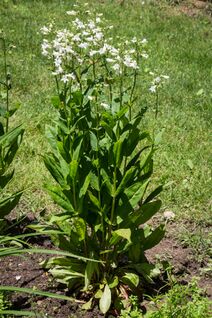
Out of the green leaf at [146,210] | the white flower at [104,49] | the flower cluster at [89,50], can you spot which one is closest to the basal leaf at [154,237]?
the green leaf at [146,210]

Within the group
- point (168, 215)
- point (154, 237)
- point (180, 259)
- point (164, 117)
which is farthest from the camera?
point (164, 117)

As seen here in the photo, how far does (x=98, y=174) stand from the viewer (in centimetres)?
311

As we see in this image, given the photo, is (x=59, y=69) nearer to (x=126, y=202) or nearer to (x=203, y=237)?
(x=126, y=202)

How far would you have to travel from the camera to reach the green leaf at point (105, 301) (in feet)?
10.2

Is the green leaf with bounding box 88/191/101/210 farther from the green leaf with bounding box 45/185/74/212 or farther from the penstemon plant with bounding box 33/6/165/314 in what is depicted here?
the green leaf with bounding box 45/185/74/212

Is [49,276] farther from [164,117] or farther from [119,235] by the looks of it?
[164,117]

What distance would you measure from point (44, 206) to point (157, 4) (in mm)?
7203

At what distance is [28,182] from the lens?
468 cm

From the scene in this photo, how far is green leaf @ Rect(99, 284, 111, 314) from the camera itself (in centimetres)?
311

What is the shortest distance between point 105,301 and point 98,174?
2.22ft

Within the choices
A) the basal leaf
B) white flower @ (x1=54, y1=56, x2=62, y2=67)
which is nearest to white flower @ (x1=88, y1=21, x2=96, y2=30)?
white flower @ (x1=54, y1=56, x2=62, y2=67)

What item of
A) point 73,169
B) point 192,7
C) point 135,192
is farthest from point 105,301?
point 192,7

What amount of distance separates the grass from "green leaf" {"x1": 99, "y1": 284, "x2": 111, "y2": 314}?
777 millimetres

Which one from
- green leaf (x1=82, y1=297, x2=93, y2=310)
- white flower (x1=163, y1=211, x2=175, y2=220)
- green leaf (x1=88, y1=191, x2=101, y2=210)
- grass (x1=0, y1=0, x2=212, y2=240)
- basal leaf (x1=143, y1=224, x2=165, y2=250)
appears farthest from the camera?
grass (x1=0, y1=0, x2=212, y2=240)
